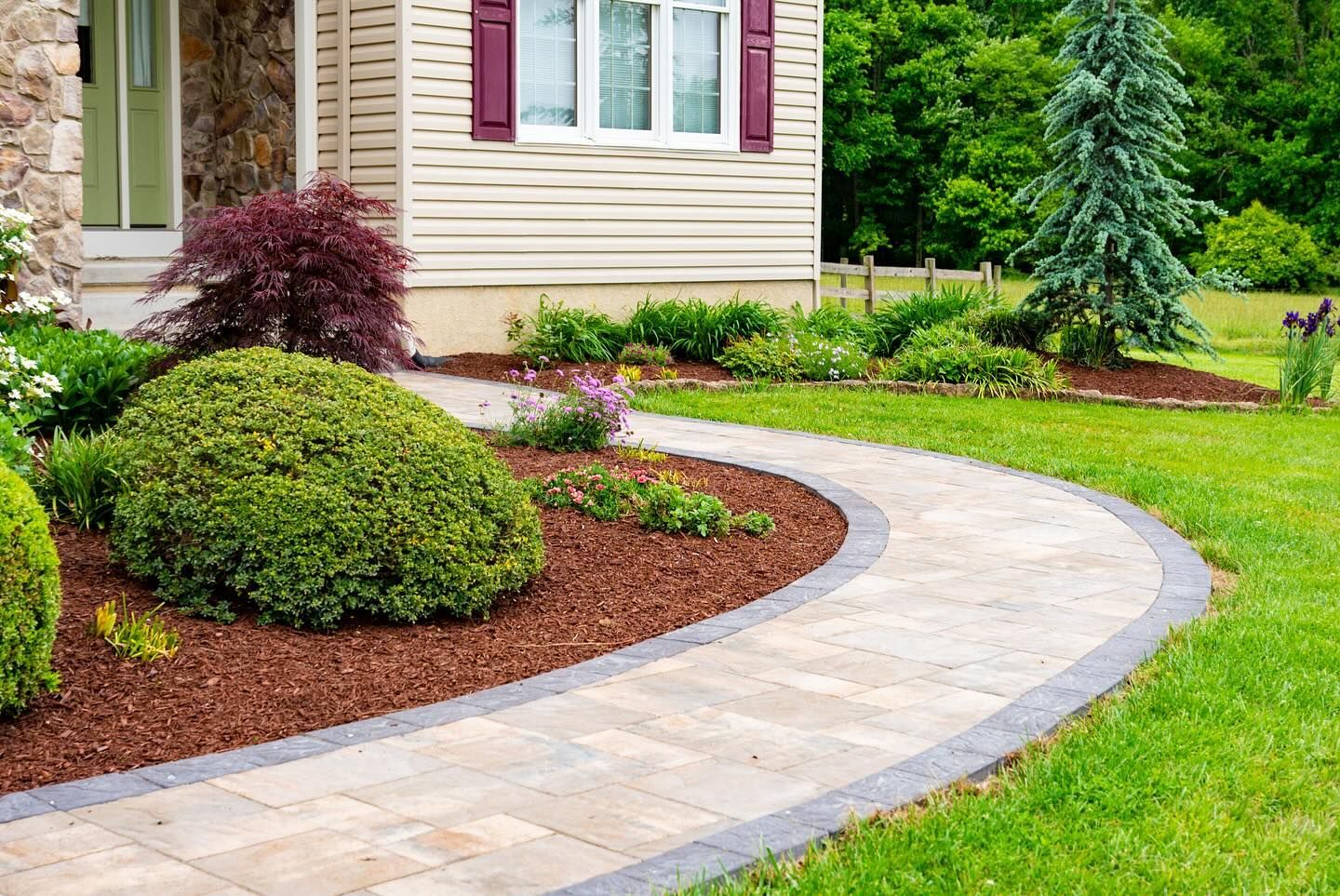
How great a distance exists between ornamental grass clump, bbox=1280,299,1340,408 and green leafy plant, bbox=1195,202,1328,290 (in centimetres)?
2072

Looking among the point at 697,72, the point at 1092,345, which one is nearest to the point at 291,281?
the point at 697,72

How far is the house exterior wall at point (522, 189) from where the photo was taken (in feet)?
39.0

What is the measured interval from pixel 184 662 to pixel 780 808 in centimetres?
196

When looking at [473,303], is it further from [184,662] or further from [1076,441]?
[184,662]

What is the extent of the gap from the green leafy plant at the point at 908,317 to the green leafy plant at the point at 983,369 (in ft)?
4.60

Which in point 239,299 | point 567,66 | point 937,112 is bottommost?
point 239,299

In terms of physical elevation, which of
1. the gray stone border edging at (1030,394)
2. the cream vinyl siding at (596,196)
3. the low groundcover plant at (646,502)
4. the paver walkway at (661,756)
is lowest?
the paver walkway at (661,756)

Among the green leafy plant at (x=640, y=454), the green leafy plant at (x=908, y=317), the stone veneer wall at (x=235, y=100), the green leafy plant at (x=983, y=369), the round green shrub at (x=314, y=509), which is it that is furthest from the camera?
the green leafy plant at (x=908, y=317)

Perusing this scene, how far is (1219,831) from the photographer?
316 cm

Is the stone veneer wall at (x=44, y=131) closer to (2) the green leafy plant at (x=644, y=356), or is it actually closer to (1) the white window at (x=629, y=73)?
(1) the white window at (x=629, y=73)

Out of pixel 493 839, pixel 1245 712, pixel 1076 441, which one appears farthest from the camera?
pixel 1076 441

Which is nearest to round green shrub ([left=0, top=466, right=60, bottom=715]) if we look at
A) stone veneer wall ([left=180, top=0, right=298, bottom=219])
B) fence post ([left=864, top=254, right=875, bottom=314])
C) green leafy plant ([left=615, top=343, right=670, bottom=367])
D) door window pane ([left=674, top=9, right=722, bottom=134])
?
green leafy plant ([left=615, top=343, right=670, bottom=367])

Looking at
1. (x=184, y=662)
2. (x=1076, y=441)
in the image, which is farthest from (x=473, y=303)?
(x=184, y=662)

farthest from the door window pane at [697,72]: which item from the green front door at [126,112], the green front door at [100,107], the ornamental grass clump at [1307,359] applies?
the ornamental grass clump at [1307,359]
